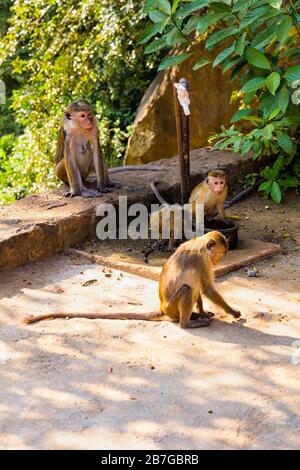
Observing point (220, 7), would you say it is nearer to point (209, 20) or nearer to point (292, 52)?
point (209, 20)

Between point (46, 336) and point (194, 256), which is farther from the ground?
point (194, 256)

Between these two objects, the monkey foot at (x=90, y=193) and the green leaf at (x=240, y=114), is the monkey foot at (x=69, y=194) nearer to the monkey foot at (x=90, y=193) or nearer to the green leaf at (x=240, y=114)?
the monkey foot at (x=90, y=193)

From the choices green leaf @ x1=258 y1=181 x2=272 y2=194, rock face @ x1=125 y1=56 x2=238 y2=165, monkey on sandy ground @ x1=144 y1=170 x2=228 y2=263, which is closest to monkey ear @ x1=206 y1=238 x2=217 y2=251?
monkey on sandy ground @ x1=144 y1=170 x2=228 y2=263

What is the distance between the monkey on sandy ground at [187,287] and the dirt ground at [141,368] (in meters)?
0.07

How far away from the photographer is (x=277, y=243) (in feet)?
23.1

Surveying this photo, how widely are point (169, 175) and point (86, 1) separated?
3.71 m

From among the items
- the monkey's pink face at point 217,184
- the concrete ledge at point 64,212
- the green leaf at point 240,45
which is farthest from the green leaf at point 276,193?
the green leaf at point 240,45

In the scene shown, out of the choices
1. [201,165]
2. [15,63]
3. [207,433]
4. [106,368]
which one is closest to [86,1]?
[15,63]

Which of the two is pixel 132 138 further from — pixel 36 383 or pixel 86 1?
pixel 36 383

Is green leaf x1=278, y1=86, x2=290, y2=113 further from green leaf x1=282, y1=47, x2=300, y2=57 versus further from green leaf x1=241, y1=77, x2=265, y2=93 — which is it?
green leaf x1=282, y1=47, x2=300, y2=57

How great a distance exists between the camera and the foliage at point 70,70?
36.0 feet
